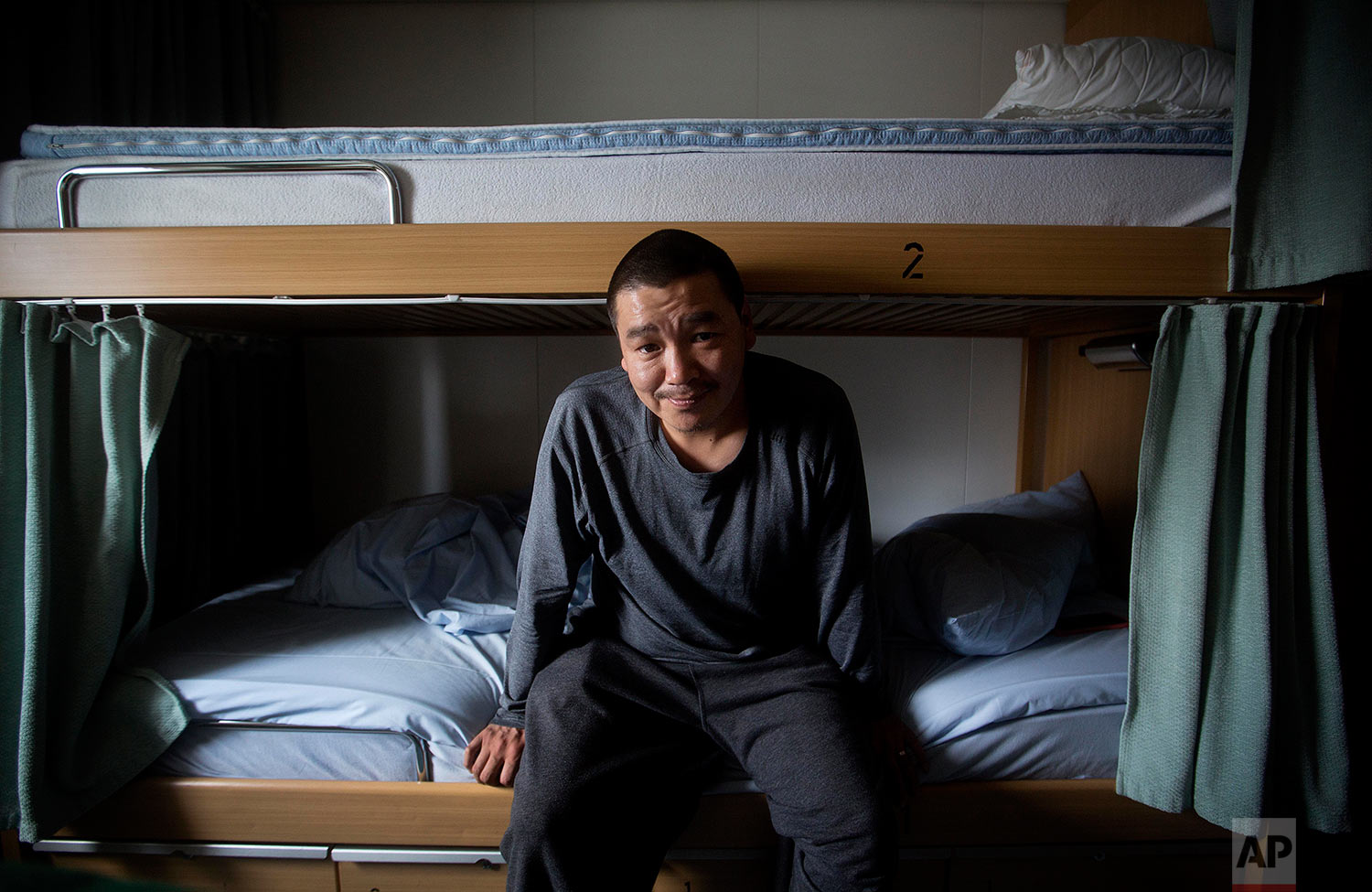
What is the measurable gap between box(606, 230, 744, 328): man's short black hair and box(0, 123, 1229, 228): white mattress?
5.7 inches

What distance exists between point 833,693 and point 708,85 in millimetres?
1790

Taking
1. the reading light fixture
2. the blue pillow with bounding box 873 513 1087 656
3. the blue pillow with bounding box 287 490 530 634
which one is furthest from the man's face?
the reading light fixture

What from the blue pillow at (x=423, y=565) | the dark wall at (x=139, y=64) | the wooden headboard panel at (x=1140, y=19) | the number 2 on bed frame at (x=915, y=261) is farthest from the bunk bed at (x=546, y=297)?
the wooden headboard panel at (x=1140, y=19)

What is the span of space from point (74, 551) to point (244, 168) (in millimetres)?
689

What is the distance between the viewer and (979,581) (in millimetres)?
1247

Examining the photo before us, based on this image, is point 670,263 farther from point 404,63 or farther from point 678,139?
point 404,63

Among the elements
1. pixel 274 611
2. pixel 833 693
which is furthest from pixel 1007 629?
pixel 274 611

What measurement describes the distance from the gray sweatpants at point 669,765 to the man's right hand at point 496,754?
0.06m

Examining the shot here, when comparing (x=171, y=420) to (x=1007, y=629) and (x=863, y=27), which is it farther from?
(x=863, y=27)

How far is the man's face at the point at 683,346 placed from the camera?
93 centimetres

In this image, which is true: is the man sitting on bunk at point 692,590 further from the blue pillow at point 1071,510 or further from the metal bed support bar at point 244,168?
the blue pillow at point 1071,510

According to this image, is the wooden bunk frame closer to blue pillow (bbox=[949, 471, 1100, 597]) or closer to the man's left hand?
the man's left hand

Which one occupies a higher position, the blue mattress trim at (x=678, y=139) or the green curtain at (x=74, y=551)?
the blue mattress trim at (x=678, y=139)

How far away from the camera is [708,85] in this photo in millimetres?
2057
